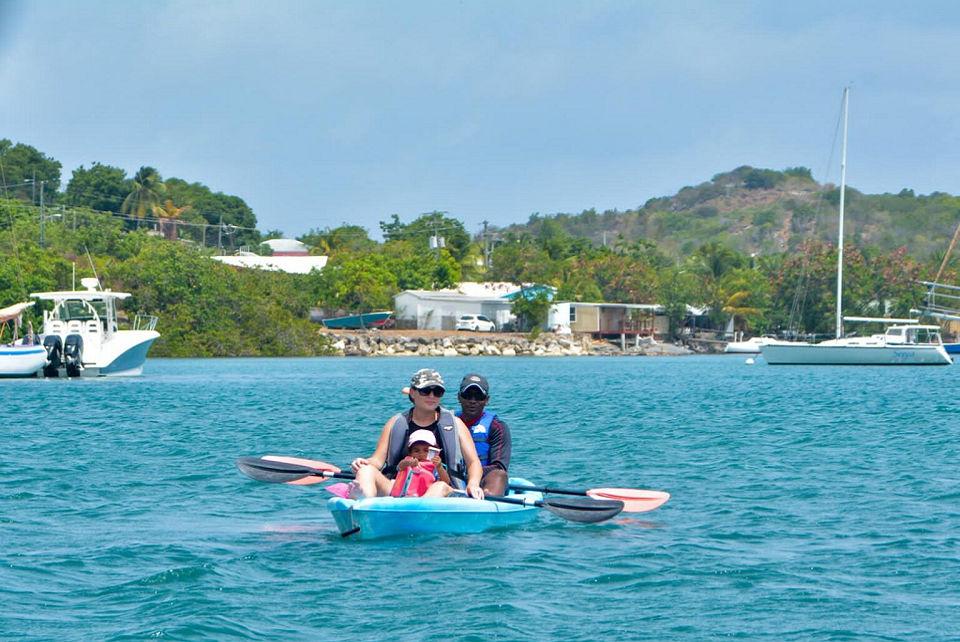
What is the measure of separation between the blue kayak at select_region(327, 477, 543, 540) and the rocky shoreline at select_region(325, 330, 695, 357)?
65.9 metres

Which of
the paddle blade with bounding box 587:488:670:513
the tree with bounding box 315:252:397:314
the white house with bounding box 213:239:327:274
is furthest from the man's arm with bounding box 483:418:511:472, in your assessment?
the tree with bounding box 315:252:397:314

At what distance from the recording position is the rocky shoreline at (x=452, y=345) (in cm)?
7756

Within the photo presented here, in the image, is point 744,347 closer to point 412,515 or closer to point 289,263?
point 289,263

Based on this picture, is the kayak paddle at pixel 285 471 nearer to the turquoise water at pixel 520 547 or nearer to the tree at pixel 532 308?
the turquoise water at pixel 520 547

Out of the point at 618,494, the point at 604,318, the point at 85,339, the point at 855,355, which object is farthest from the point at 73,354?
the point at 604,318

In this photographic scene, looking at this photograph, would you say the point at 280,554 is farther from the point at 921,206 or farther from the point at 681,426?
the point at 921,206

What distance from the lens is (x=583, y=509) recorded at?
1164 centimetres

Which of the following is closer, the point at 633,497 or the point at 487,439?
the point at 487,439

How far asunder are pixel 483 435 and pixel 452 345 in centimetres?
6670

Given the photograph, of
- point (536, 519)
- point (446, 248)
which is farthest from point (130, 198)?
point (536, 519)

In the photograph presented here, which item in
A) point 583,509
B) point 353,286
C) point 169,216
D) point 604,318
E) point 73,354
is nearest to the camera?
point 583,509

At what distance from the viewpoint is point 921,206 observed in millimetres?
184125

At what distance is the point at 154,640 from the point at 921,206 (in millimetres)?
190373

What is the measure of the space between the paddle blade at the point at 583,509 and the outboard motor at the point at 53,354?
112ft
